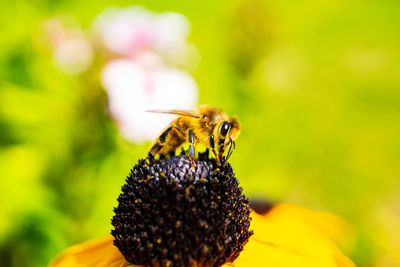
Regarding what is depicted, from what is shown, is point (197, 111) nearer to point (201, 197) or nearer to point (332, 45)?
point (201, 197)

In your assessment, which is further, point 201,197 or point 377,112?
point 377,112

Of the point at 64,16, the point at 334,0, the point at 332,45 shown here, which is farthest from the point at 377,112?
the point at 64,16

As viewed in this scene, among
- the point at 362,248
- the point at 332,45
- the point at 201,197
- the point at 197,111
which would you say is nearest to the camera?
the point at 201,197

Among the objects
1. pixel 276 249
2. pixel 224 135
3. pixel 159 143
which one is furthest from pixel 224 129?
pixel 276 249

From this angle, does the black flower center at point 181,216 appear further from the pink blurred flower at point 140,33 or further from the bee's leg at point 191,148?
the pink blurred flower at point 140,33

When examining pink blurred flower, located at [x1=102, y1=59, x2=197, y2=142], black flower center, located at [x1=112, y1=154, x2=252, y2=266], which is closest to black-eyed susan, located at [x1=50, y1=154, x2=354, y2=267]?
black flower center, located at [x1=112, y1=154, x2=252, y2=266]

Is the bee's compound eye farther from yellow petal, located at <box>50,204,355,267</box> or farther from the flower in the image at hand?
the flower
